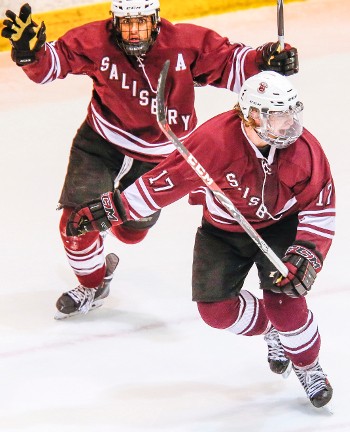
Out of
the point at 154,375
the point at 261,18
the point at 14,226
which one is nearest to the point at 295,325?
the point at 154,375

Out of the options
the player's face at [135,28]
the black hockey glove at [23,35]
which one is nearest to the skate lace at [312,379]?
the player's face at [135,28]

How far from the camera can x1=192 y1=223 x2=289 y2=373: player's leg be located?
4.05 m

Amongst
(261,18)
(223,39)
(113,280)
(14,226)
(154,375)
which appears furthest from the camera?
(261,18)

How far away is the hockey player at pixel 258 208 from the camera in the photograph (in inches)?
147

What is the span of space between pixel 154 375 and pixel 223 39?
3.98ft

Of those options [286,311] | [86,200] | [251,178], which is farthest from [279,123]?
[86,200]

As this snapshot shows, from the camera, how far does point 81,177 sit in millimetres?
4562

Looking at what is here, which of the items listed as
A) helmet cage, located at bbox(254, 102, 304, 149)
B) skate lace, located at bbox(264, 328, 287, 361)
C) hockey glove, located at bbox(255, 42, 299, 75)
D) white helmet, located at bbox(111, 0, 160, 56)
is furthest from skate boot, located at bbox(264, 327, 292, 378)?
white helmet, located at bbox(111, 0, 160, 56)

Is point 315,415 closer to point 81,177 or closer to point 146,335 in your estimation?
point 146,335

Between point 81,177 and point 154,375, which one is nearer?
point 154,375

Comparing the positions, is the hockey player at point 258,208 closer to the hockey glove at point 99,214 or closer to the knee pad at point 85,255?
the hockey glove at point 99,214

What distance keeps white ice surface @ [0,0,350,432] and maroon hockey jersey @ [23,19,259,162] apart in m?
0.64

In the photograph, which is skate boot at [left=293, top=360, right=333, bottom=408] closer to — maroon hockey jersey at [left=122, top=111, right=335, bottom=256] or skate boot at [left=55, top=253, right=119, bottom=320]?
maroon hockey jersey at [left=122, top=111, right=335, bottom=256]

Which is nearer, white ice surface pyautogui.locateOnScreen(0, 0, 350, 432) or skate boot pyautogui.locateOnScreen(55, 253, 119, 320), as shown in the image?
white ice surface pyautogui.locateOnScreen(0, 0, 350, 432)
